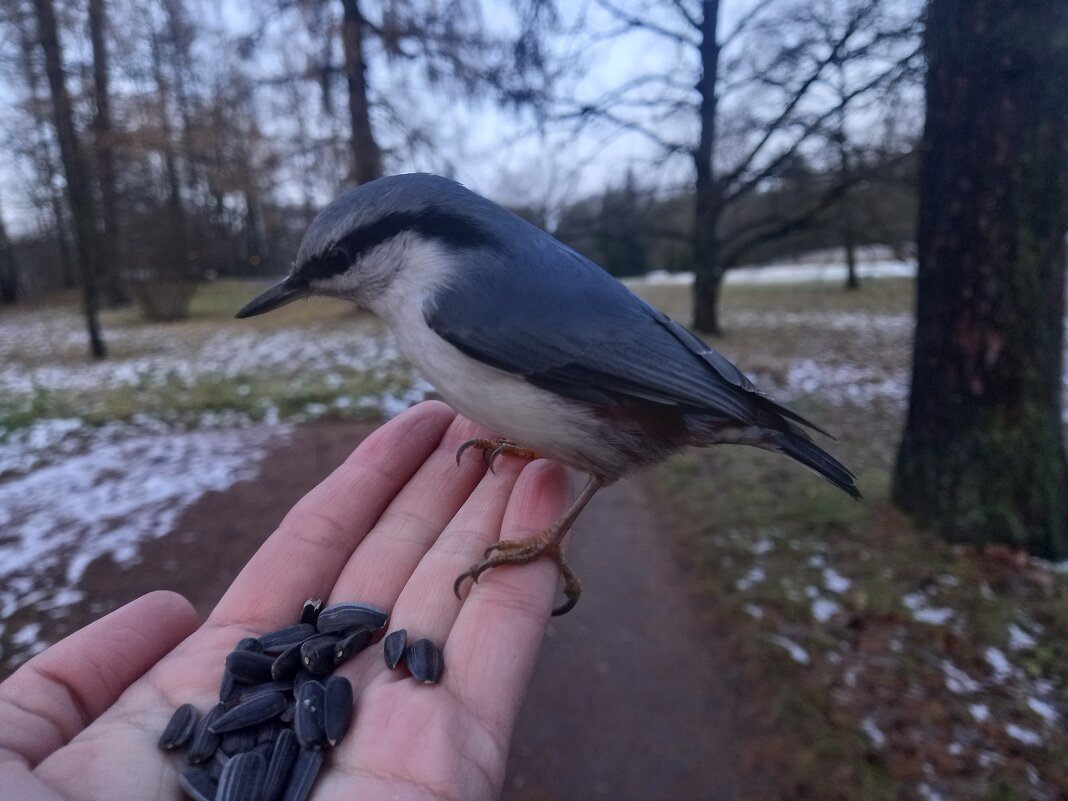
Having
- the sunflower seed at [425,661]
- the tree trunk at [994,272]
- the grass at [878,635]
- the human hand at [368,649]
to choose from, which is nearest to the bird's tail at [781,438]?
the human hand at [368,649]

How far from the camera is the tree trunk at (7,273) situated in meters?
23.5

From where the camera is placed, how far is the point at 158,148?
11.8 meters

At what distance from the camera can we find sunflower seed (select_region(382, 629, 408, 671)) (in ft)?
5.52

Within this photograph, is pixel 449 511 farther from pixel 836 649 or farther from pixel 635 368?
pixel 836 649

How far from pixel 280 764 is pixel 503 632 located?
0.60 m

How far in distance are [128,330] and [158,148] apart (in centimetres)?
470

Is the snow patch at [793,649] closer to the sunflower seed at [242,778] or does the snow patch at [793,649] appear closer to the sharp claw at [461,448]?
the sharp claw at [461,448]

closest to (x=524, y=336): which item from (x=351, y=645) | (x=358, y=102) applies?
(x=351, y=645)

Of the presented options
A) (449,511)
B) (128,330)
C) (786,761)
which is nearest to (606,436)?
(449,511)

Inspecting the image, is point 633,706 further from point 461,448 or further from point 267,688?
point 267,688

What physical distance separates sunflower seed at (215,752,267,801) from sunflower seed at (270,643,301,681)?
210 millimetres

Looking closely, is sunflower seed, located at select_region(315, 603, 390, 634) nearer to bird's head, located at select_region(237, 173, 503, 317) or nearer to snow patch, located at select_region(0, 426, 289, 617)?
bird's head, located at select_region(237, 173, 503, 317)

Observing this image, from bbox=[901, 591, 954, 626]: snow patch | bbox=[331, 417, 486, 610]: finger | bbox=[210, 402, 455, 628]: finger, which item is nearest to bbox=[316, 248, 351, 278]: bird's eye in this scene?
bbox=[210, 402, 455, 628]: finger

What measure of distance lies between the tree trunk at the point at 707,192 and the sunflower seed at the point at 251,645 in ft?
32.2
